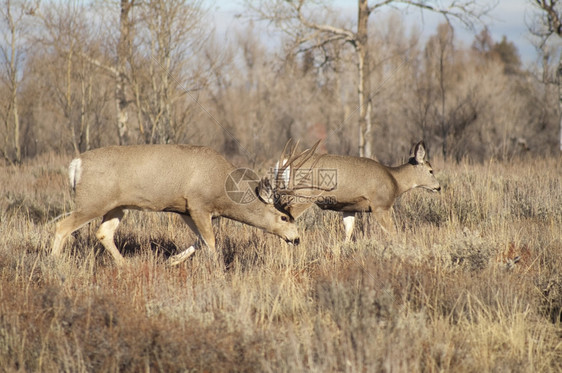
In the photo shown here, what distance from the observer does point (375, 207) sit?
839 cm

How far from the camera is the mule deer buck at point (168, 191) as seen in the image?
22.2 ft

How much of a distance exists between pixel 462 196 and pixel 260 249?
14.8 feet

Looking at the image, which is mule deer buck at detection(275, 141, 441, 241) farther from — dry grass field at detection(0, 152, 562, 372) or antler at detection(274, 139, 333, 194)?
dry grass field at detection(0, 152, 562, 372)

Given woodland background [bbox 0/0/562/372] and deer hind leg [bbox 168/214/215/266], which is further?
deer hind leg [bbox 168/214/215/266]

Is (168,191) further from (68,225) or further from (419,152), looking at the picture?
(419,152)

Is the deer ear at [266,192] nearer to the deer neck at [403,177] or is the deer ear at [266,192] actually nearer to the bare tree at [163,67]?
the deer neck at [403,177]

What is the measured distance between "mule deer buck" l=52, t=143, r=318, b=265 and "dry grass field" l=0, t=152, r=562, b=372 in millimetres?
378

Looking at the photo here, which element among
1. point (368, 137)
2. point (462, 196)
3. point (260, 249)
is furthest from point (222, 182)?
point (368, 137)

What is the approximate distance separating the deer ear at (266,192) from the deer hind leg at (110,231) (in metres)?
1.87

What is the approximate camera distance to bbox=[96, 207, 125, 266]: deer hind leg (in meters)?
7.30

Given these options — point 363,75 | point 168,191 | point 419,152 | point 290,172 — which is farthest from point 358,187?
point 363,75

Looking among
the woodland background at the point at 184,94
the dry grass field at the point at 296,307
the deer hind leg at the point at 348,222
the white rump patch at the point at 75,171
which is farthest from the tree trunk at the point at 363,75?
the white rump patch at the point at 75,171

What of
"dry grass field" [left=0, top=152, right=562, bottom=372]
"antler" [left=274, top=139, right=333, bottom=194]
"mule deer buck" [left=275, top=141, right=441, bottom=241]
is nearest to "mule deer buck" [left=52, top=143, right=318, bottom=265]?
"antler" [left=274, top=139, right=333, bottom=194]

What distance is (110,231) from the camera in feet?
24.6
